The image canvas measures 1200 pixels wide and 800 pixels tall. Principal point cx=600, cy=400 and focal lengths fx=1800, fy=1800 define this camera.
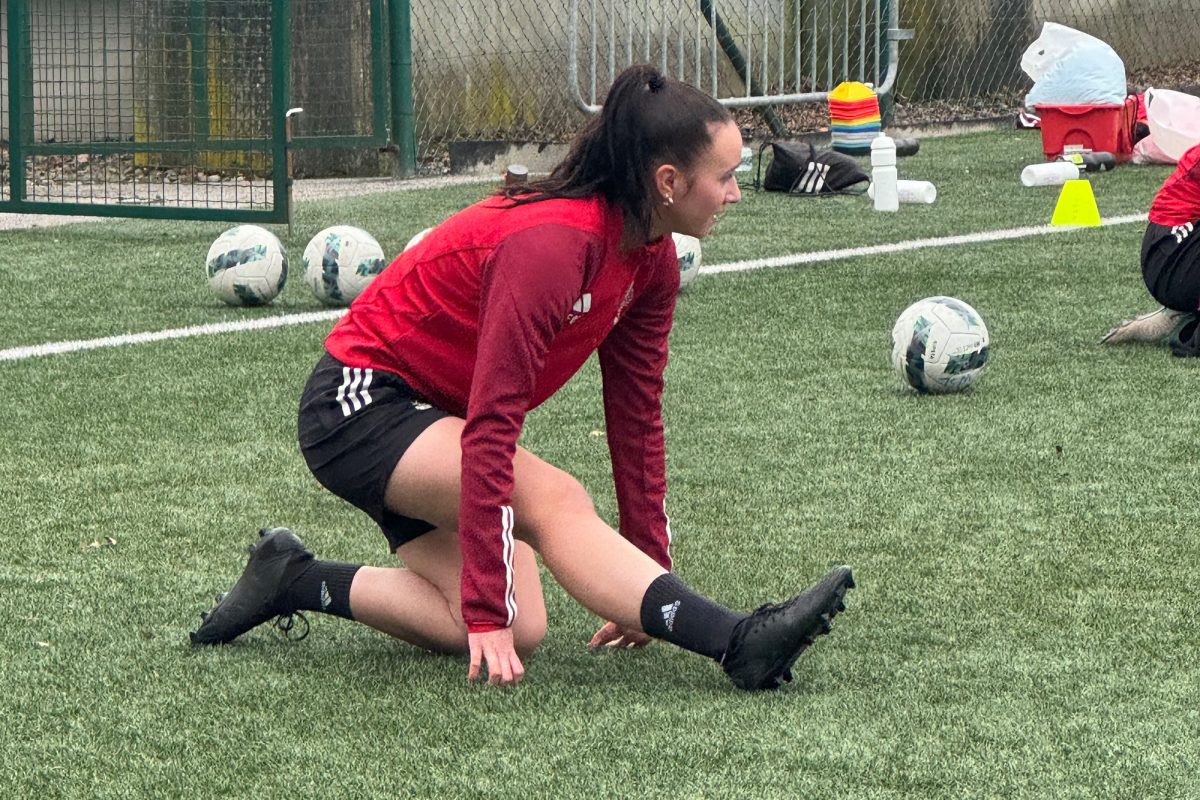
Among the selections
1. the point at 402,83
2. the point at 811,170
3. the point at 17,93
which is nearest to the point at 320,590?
the point at 17,93

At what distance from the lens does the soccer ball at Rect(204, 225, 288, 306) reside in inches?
297

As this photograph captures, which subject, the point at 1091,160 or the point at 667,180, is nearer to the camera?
the point at 667,180

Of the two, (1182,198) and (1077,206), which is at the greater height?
(1182,198)

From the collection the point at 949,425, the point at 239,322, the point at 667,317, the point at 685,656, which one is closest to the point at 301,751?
the point at 685,656

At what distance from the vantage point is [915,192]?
10633 mm

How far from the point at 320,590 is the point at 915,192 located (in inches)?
304

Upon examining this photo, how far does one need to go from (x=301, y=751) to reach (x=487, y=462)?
1.83 feet

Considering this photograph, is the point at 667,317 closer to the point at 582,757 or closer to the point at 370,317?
the point at 370,317

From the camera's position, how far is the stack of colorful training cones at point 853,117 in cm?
1273

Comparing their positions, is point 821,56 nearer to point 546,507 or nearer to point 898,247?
point 898,247

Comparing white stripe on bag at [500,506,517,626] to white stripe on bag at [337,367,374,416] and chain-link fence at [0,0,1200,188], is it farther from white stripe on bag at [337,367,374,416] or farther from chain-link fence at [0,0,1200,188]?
chain-link fence at [0,0,1200,188]

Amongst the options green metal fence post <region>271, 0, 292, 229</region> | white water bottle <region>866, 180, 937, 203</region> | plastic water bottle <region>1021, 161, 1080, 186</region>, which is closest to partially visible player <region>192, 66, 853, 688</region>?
green metal fence post <region>271, 0, 292, 229</region>

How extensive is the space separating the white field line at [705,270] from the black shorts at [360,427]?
11.7ft

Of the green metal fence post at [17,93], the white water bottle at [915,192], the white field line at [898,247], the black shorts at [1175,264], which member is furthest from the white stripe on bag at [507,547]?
the green metal fence post at [17,93]
